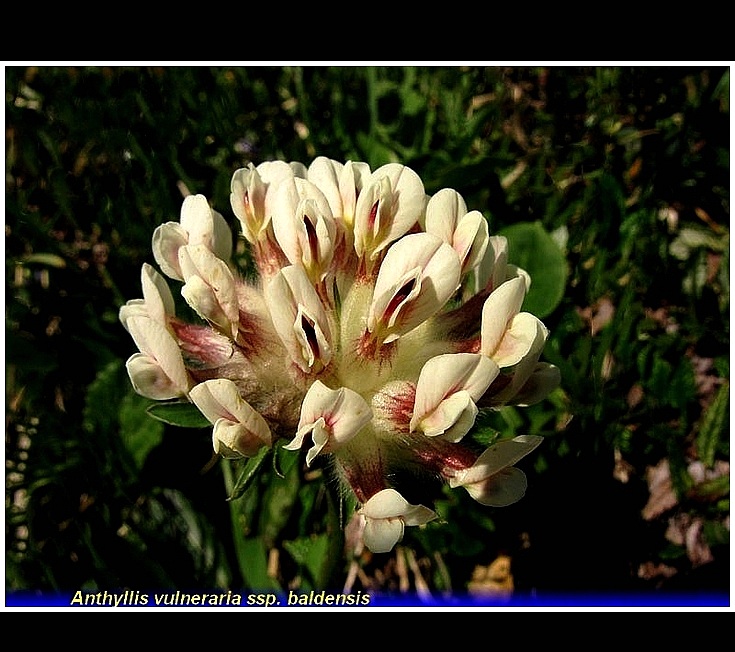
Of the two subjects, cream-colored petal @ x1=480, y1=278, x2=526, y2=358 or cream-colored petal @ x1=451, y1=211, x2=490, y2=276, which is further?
cream-colored petal @ x1=451, y1=211, x2=490, y2=276

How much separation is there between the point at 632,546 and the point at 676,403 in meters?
0.53

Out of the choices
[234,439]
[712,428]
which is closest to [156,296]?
[234,439]

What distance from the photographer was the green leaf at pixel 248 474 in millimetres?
1528

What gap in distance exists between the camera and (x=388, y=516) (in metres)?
1.48

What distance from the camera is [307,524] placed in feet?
8.46

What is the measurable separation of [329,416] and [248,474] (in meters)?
0.25

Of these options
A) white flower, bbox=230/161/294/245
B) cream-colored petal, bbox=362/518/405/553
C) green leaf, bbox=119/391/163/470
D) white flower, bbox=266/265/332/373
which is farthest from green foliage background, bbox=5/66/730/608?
white flower, bbox=230/161/294/245

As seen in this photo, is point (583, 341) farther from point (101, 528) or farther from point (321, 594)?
point (101, 528)

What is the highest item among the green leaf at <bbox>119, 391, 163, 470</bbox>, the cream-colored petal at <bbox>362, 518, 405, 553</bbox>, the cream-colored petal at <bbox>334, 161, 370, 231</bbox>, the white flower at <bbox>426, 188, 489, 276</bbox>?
the cream-colored petal at <bbox>334, 161, 370, 231</bbox>

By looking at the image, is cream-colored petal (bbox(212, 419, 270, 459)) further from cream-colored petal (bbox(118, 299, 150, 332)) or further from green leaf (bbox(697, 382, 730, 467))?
green leaf (bbox(697, 382, 730, 467))

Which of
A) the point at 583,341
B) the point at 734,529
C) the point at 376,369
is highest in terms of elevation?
the point at 376,369

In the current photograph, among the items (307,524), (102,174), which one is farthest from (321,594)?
(102,174)

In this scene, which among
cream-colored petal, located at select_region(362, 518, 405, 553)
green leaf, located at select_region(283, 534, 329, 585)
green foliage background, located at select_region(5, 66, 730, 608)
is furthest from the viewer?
green foliage background, located at select_region(5, 66, 730, 608)

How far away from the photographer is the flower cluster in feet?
4.79
